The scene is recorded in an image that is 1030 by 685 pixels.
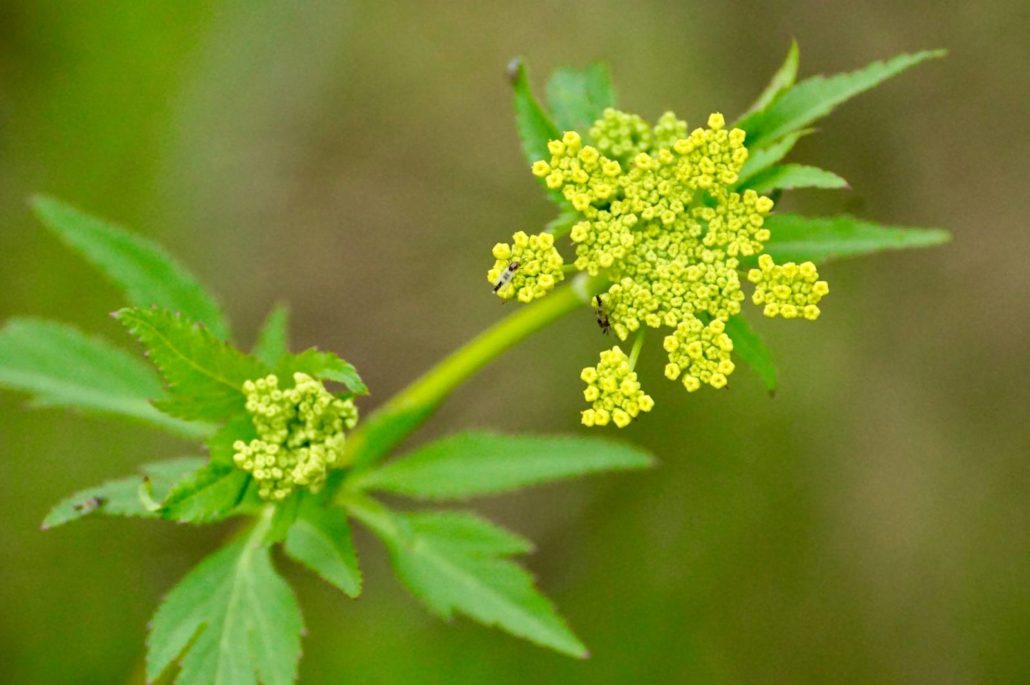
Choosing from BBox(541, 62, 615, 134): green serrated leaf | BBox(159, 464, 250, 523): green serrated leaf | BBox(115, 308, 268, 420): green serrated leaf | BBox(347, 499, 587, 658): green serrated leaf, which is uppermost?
BBox(541, 62, 615, 134): green serrated leaf

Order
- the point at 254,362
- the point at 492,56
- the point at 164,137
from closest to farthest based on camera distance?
the point at 254,362 → the point at 164,137 → the point at 492,56

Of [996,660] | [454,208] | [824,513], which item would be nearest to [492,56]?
[454,208]

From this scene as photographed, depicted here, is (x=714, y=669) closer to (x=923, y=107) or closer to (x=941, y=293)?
(x=941, y=293)

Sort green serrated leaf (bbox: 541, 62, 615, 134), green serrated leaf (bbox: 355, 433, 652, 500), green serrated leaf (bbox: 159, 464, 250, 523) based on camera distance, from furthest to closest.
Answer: green serrated leaf (bbox: 355, 433, 652, 500) → green serrated leaf (bbox: 541, 62, 615, 134) → green serrated leaf (bbox: 159, 464, 250, 523)

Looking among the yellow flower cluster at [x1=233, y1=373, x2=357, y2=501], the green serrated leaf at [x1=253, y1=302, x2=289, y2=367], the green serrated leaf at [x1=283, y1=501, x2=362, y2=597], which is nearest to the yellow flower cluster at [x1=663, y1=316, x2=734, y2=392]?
the yellow flower cluster at [x1=233, y1=373, x2=357, y2=501]

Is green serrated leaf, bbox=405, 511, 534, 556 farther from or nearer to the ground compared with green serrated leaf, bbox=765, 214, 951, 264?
nearer to the ground

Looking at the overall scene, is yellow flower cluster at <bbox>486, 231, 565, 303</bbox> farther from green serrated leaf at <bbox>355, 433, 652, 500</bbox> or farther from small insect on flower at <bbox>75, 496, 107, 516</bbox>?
small insect on flower at <bbox>75, 496, 107, 516</bbox>

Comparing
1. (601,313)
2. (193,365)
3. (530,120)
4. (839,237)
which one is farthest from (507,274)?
(839,237)

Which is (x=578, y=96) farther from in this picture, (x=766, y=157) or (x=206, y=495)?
(x=206, y=495)
